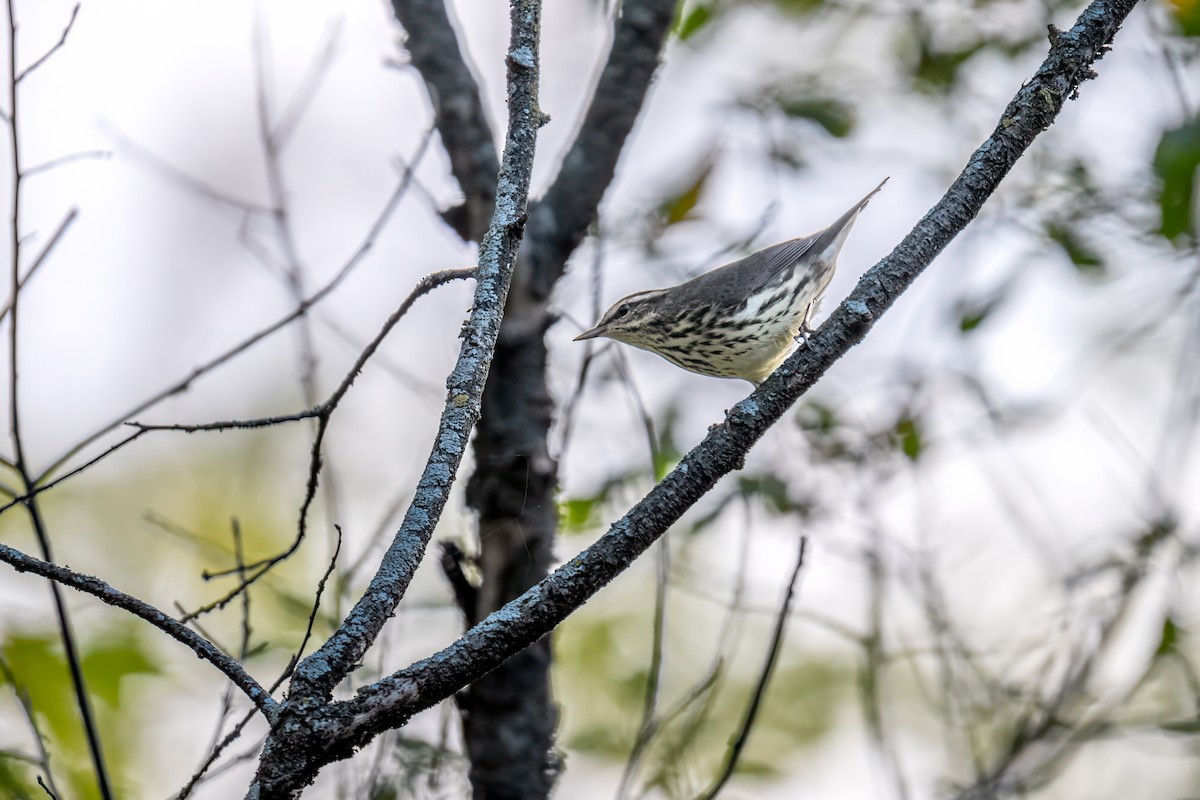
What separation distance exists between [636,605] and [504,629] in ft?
20.9

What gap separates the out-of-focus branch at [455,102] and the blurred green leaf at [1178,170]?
235 centimetres

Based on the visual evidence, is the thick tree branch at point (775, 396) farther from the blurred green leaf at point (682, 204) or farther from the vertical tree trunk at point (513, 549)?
the blurred green leaf at point (682, 204)

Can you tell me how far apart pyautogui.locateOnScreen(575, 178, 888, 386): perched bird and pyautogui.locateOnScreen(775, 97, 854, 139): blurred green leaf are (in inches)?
18.3

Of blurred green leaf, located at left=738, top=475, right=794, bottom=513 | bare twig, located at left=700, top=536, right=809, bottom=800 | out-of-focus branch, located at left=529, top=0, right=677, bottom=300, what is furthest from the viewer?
blurred green leaf, located at left=738, top=475, right=794, bottom=513

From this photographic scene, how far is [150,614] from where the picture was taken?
6.05ft

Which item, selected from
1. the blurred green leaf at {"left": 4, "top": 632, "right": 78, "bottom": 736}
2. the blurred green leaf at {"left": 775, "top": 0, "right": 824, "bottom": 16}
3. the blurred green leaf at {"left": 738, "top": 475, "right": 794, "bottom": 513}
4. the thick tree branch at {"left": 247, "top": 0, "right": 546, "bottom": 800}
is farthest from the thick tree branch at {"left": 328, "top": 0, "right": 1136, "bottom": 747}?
the blurred green leaf at {"left": 775, "top": 0, "right": 824, "bottom": 16}

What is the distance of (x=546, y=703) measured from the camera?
4.04 m

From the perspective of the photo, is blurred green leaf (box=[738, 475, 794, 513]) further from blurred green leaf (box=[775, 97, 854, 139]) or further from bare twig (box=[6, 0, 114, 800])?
bare twig (box=[6, 0, 114, 800])

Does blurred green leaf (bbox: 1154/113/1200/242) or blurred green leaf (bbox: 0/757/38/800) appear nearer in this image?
blurred green leaf (bbox: 0/757/38/800)

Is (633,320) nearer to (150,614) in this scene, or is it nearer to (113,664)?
(113,664)

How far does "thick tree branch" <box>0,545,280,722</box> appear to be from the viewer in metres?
1.82

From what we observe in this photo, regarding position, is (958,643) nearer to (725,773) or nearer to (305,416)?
(725,773)

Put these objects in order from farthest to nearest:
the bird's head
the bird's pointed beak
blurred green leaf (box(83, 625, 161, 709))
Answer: the bird's head → blurred green leaf (box(83, 625, 161, 709)) → the bird's pointed beak

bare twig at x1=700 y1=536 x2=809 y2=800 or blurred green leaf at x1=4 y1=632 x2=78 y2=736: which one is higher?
blurred green leaf at x1=4 y1=632 x2=78 y2=736
